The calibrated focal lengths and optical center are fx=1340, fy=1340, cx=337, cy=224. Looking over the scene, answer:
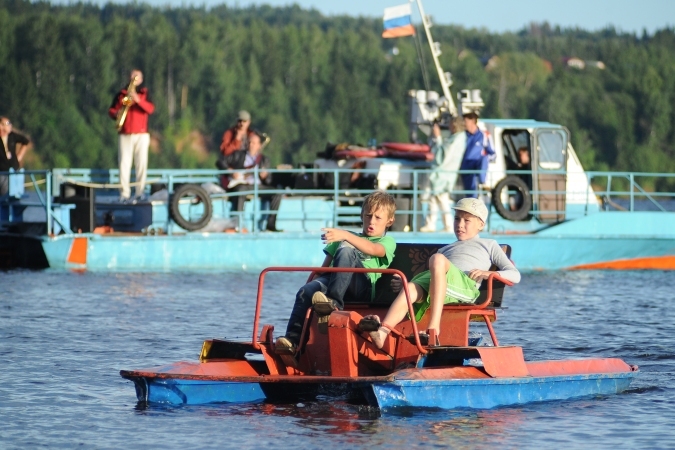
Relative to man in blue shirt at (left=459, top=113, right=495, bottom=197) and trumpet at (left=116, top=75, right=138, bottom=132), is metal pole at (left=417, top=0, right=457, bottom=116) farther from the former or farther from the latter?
trumpet at (left=116, top=75, right=138, bottom=132)

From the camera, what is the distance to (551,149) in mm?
20219

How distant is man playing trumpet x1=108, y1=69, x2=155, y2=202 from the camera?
18.8 metres

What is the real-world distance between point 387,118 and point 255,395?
2923 inches

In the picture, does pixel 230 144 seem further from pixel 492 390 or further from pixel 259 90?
pixel 259 90

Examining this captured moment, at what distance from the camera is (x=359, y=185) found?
20.2 m

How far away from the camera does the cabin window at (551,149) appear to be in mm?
20141

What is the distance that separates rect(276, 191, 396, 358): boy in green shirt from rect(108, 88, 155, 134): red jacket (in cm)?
1053

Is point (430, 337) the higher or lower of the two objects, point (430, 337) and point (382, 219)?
the lower

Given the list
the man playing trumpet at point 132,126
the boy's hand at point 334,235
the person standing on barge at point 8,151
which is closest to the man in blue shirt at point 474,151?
the man playing trumpet at point 132,126

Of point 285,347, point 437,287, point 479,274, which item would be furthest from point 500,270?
point 285,347

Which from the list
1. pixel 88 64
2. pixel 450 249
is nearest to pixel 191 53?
pixel 88 64

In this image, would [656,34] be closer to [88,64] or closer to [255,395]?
[88,64]

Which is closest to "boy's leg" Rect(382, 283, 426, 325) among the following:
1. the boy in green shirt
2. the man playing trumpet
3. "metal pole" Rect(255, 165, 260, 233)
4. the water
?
the boy in green shirt

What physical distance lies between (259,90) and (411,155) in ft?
200
